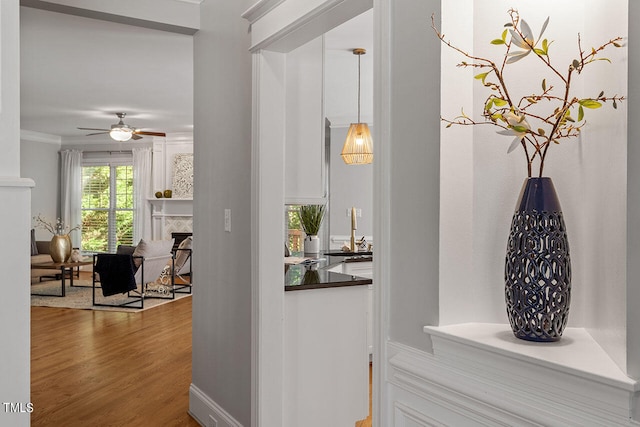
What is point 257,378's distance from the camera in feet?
8.38

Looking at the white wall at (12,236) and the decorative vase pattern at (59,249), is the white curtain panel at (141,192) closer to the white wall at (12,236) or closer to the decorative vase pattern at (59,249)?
the decorative vase pattern at (59,249)

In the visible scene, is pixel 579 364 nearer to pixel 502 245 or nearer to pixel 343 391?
pixel 502 245

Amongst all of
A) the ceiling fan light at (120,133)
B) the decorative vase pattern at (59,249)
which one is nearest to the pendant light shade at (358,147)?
the ceiling fan light at (120,133)

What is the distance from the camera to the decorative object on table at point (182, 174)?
1012 centimetres

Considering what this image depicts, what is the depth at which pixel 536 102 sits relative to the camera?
123 cm

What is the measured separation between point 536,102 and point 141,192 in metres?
9.92

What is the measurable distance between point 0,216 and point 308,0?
4.20ft

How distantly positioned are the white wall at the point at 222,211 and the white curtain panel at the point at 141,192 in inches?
292

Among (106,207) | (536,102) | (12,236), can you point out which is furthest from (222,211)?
(106,207)

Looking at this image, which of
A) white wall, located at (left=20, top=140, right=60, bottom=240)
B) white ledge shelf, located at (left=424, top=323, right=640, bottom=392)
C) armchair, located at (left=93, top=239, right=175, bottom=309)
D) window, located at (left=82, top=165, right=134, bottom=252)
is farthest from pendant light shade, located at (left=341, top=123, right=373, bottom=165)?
white wall, located at (left=20, top=140, right=60, bottom=240)

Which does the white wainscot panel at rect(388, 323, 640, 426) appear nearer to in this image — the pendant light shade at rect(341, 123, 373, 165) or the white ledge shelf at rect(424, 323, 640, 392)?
the white ledge shelf at rect(424, 323, 640, 392)

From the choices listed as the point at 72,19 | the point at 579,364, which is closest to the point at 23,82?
the point at 72,19

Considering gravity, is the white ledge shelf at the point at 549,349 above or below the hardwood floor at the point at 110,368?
above

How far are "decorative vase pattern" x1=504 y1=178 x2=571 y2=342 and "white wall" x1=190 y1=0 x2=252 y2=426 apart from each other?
5.45 ft
